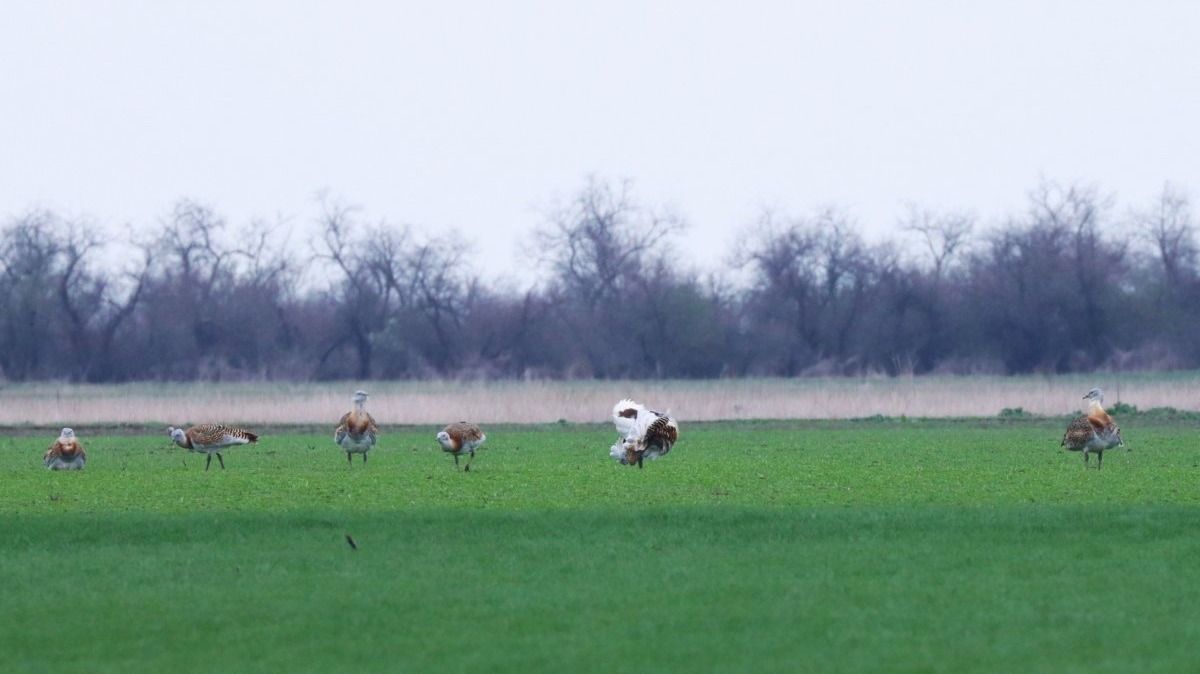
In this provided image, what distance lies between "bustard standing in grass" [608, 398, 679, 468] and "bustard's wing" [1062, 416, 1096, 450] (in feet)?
16.6

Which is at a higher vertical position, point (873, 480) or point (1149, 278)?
point (1149, 278)

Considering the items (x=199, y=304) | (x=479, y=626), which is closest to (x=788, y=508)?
(x=479, y=626)

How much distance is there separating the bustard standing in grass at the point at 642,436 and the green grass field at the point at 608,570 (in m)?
0.82

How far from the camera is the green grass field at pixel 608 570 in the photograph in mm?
8797

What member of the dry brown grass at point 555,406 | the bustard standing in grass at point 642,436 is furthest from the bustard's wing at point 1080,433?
the dry brown grass at point 555,406

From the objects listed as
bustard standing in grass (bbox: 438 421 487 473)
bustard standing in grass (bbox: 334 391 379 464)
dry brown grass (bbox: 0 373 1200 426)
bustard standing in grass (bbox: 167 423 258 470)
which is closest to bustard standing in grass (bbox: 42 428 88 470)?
bustard standing in grass (bbox: 167 423 258 470)

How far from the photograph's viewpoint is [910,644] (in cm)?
881

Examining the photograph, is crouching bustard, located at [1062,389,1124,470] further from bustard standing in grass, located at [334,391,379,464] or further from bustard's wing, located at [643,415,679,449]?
bustard standing in grass, located at [334,391,379,464]

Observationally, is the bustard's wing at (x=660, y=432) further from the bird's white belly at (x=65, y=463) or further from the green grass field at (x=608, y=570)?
the bird's white belly at (x=65, y=463)

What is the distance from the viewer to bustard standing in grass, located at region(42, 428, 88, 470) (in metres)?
22.3

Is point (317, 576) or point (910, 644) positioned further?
point (317, 576)

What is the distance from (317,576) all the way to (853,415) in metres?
28.9

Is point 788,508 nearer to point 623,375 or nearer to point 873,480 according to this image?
point 873,480

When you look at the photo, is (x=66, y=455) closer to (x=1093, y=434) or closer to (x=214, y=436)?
(x=214, y=436)
